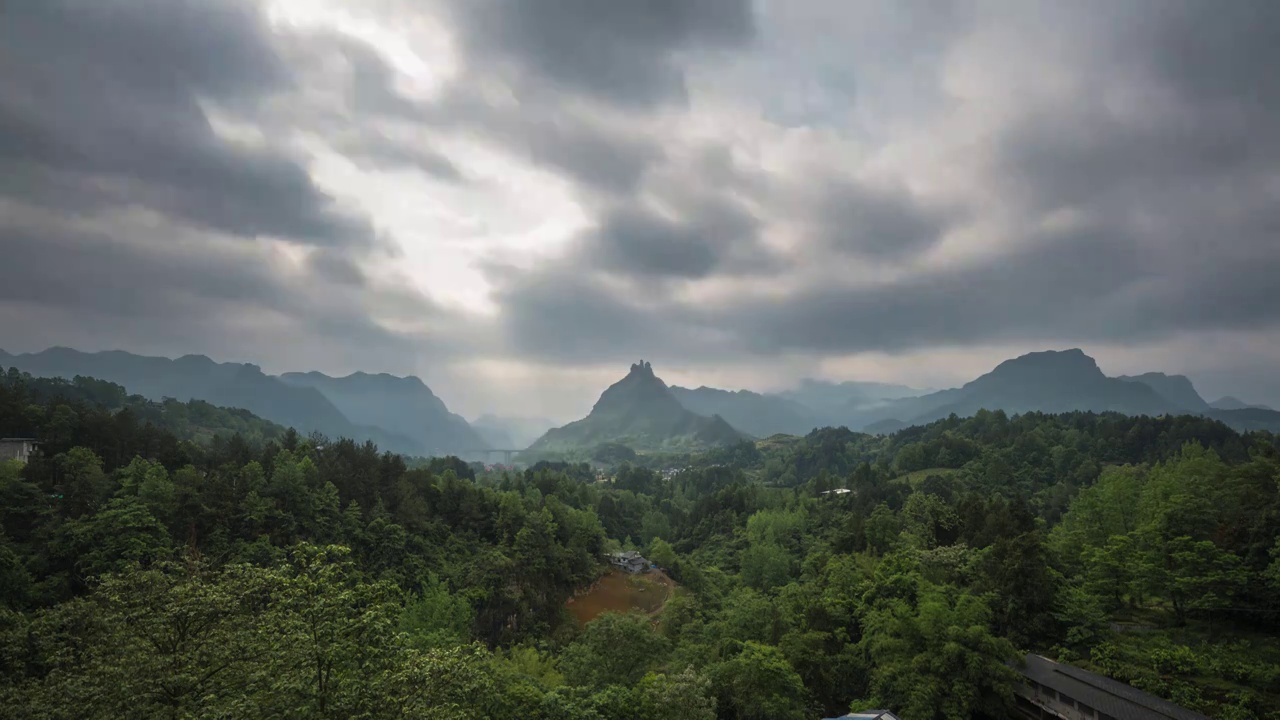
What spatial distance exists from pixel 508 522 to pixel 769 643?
122 ft

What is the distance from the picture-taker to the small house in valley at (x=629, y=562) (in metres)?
71.6

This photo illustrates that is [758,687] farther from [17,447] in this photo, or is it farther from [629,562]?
[17,447]

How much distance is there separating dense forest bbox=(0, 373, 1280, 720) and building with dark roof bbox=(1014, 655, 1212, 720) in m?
1.34

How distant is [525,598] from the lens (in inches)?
1951

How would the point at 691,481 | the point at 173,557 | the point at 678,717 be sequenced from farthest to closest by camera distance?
the point at 691,481, the point at 173,557, the point at 678,717

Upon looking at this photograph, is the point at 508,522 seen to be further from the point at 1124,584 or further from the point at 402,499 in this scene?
the point at 1124,584

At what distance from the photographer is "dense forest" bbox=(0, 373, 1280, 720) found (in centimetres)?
1485

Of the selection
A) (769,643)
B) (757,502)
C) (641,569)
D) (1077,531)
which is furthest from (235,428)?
(1077,531)

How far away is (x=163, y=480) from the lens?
40094 millimetres

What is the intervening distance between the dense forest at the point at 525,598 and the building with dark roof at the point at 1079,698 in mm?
1337

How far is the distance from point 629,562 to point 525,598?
2579cm

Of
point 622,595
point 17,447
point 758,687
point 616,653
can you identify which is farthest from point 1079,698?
point 17,447

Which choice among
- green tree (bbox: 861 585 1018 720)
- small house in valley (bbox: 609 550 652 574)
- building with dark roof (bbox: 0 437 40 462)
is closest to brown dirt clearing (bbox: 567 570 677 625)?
small house in valley (bbox: 609 550 652 574)

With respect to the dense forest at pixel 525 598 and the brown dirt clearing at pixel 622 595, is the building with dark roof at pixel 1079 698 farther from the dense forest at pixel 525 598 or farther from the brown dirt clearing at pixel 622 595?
the brown dirt clearing at pixel 622 595
